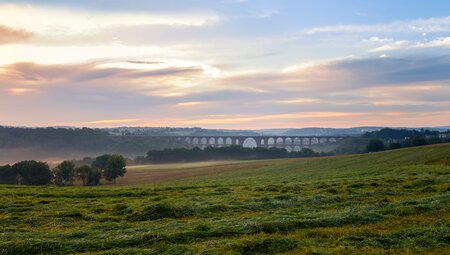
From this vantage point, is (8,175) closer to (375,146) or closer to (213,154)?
(213,154)

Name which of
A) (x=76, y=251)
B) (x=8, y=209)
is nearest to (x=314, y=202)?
(x=76, y=251)

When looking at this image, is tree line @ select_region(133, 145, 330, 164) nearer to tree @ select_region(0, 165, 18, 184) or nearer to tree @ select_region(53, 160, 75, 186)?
tree @ select_region(53, 160, 75, 186)

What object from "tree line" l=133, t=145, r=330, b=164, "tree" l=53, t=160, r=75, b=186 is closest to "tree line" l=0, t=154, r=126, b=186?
"tree" l=53, t=160, r=75, b=186

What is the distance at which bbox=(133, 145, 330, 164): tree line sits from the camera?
15425 cm

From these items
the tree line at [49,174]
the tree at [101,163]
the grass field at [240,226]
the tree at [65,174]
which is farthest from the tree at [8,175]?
the grass field at [240,226]

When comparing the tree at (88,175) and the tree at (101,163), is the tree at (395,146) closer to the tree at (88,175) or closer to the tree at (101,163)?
the tree at (101,163)

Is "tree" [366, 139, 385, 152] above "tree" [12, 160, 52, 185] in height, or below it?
above

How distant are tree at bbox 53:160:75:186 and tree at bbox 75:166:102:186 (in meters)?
1.48

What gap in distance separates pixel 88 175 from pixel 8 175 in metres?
16.2

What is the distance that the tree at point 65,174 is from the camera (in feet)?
276

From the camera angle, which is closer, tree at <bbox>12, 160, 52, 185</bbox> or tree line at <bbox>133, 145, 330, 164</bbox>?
tree at <bbox>12, 160, 52, 185</bbox>

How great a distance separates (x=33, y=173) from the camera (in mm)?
82375

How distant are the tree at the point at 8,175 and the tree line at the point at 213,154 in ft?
234

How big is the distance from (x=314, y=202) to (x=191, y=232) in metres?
10.1
